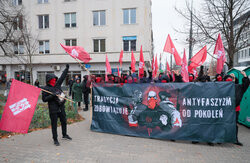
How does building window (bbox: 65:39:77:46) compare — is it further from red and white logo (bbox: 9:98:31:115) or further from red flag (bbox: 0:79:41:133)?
red and white logo (bbox: 9:98:31:115)

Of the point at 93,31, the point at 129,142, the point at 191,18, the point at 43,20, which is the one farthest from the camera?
the point at 43,20

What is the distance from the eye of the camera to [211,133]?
4605mm

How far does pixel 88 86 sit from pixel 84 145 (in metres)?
4.77

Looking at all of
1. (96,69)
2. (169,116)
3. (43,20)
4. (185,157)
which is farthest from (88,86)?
(43,20)

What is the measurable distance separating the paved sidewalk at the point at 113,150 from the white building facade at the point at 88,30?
16786mm

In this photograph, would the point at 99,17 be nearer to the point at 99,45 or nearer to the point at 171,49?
the point at 99,45

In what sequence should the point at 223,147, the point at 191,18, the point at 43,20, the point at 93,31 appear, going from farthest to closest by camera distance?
the point at 43,20 → the point at 93,31 → the point at 191,18 → the point at 223,147

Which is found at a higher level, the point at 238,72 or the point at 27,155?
the point at 238,72

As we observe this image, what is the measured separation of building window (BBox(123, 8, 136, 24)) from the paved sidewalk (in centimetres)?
1872

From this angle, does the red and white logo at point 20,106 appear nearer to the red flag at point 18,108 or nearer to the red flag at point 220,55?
the red flag at point 18,108

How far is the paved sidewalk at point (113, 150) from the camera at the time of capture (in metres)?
3.86

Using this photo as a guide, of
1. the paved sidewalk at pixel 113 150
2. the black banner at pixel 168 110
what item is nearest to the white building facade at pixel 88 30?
the black banner at pixel 168 110

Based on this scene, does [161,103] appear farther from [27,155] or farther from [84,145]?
[27,155]

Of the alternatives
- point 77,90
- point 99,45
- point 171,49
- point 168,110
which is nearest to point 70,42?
point 99,45
